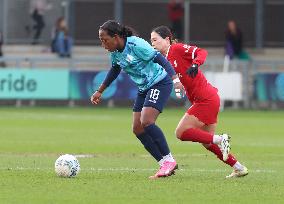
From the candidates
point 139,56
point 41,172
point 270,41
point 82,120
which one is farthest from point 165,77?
point 270,41

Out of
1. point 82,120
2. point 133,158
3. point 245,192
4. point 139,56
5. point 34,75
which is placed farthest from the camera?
point 34,75

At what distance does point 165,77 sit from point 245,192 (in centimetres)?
263

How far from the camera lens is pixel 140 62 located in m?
14.2

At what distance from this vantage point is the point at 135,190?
40.7ft

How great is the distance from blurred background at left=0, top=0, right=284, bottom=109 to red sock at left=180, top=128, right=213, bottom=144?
19936 mm

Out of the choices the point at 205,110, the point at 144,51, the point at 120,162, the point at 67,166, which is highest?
the point at 144,51

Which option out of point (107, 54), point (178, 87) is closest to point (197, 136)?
point (178, 87)

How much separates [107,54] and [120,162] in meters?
21.4

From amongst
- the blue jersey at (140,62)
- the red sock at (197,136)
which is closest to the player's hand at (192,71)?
the blue jersey at (140,62)

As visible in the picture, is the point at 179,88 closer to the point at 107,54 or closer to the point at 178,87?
the point at 178,87

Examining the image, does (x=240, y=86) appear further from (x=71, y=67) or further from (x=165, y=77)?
(x=165, y=77)

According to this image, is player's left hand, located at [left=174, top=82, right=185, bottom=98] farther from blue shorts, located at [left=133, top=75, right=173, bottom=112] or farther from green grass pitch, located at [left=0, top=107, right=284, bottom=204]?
green grass pitch, located at [left=0, top=107, right=284, bottom=204]

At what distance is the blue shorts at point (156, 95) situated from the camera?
14234mm

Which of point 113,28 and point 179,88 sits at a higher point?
point 113,28
